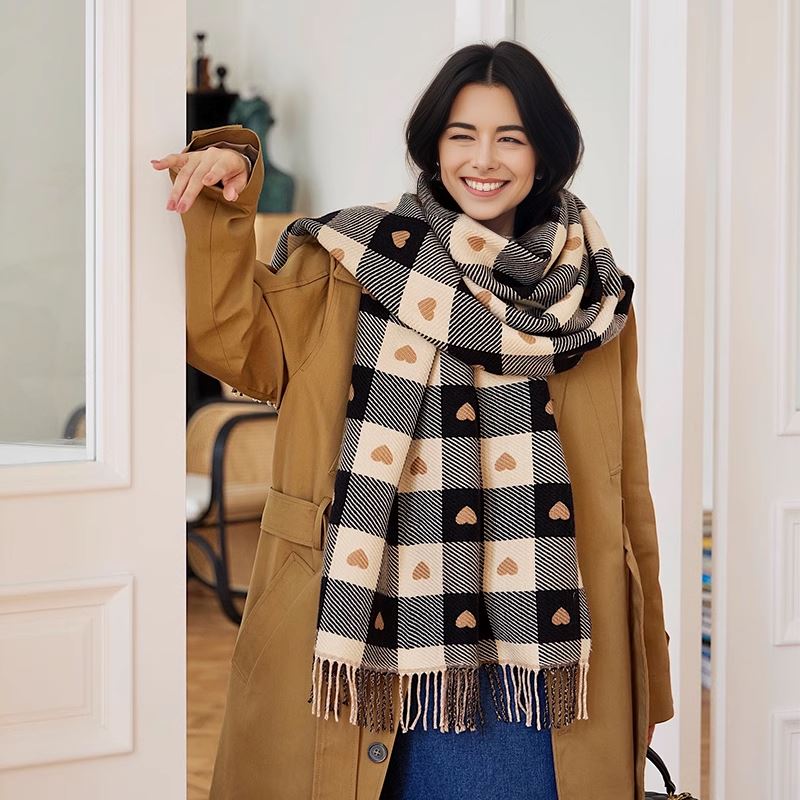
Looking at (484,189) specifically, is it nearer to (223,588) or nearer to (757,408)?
(757,408)

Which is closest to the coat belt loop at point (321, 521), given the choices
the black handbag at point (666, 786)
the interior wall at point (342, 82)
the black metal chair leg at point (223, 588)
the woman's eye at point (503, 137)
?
the woman's eye at point (503, 137)

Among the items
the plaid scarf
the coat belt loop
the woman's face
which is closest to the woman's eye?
the woman's face

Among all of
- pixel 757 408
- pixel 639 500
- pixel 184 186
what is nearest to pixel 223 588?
pixel 757 408

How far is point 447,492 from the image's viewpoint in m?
1.34

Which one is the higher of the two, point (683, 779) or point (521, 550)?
point (521, 550)

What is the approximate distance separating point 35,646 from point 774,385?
140 cm

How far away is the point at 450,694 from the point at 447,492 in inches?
9.7

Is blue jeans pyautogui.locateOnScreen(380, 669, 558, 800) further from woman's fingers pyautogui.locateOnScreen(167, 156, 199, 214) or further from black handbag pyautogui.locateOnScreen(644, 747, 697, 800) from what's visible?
woman's fingers pyautogui.locateOnScreen(167, 156, 199, 214)

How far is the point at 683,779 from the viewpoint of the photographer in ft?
6.61

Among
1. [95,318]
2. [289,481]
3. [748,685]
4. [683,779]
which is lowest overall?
[683,779]

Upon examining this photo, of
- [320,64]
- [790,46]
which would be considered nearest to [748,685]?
[790,46]

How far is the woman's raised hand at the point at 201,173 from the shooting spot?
3.73ft

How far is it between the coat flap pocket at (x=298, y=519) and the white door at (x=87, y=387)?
0.55 feet

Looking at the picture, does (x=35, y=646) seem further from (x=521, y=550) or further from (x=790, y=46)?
(x=790, y=46)
